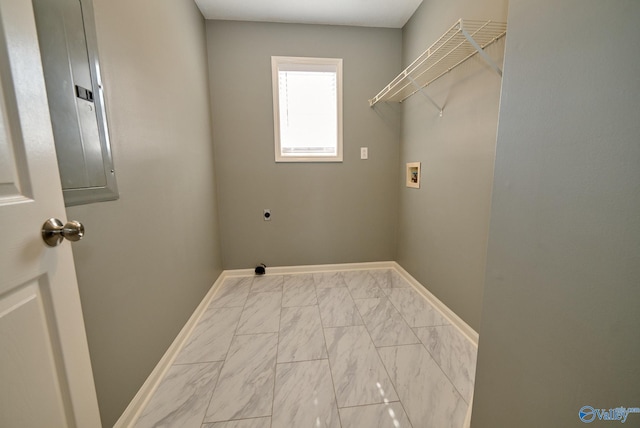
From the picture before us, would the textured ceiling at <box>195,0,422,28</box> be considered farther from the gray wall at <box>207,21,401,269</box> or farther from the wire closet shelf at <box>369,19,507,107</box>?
the wire closet shelf at <box>369,19,507,107</box>

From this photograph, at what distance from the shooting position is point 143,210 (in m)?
1.27

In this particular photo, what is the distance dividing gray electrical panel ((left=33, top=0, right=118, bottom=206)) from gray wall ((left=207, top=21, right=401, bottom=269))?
1.55m

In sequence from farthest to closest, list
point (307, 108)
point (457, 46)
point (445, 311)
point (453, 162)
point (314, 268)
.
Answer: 1. point (314, 268)
2. point (307, 108)
3. point (445, 311)
4. point (453, 162)
5. point (457, 46)

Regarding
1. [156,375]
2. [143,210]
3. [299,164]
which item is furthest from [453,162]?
[156,375]

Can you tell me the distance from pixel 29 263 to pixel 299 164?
2.20 metres

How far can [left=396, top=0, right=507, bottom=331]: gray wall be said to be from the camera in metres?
1.47

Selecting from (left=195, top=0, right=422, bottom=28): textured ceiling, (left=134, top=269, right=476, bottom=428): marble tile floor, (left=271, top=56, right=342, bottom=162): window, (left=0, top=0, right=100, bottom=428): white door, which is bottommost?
(left=134, top=269, right=476, bottom=428): marble tile floor

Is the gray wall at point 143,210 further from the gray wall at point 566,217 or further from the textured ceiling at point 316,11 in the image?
the gray wall at point 566,217

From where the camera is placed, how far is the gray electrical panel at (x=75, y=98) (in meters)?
0.78

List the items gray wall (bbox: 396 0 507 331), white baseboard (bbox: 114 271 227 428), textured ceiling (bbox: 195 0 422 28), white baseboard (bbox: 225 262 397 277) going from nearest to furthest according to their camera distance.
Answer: white baseboard (bbox: 114 271 227 428) < gray wall (bbox: 396 0 507 331) < textured ceiling (bbox: 195 0 422 28) < white baseboard (bbox: 225 262 397 277)

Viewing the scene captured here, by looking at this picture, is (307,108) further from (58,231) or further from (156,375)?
(156,375)

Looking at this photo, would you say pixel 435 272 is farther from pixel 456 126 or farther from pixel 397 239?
pixel 456 126

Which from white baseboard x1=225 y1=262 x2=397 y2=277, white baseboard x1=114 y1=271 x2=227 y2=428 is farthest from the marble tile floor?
white baseboard x1=225 y1=262 x2=397 y2=277

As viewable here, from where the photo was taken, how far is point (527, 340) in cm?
67
